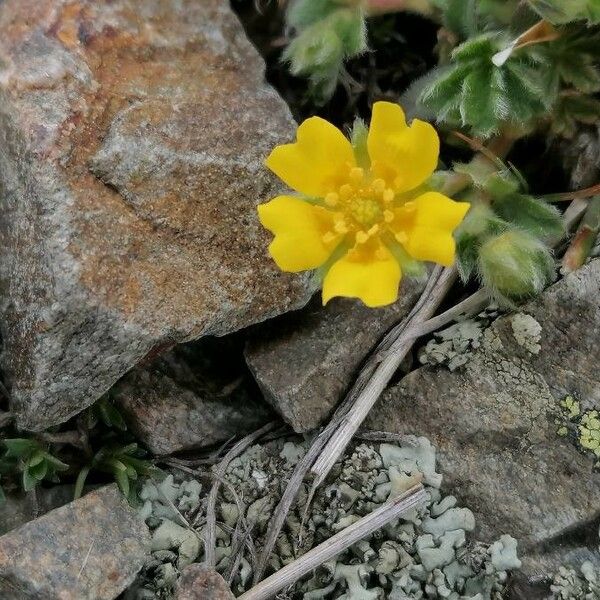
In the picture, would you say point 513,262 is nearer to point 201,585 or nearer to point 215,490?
point 215,490

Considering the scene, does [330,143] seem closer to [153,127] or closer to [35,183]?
[153,127]

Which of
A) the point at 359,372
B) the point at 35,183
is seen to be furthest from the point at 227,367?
the point at 35,183

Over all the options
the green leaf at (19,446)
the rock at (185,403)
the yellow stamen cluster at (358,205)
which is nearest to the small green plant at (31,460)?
the green leaf at (19,446)

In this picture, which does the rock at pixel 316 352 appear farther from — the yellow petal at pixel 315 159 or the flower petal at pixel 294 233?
the yellow petal at pixel 315 159

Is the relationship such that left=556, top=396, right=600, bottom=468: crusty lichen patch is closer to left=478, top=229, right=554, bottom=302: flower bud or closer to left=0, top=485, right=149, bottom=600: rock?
left=478, top=229, right=554, bottom=302: flower bud

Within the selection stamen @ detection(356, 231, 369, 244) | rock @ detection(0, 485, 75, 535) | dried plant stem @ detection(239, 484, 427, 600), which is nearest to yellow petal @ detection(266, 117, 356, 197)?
stamen @ detection(356, 231, 369, 244)

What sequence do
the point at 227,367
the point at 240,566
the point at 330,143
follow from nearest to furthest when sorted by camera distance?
the point at 330,143
the point at 240,566
the point at 227,367

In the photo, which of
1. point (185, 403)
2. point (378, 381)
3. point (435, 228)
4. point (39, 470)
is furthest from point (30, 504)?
point (435, 228)
